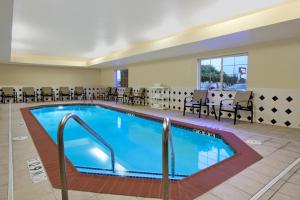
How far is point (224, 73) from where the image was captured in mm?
5984

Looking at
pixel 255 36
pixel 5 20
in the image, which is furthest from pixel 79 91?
pixel 255 36

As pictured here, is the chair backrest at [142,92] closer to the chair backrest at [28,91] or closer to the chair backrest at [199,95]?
the chair backrest at [199,95]

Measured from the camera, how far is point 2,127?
4.19 meters

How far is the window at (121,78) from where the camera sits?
10647 mm

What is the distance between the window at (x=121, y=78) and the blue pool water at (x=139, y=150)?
17.4 feet

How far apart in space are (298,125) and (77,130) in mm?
5017

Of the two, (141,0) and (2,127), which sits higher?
(141,0)

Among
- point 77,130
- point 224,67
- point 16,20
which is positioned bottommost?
point 77,130

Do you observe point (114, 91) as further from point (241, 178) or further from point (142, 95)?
point (241, 178)

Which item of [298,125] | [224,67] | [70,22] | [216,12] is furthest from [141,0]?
[298,125]

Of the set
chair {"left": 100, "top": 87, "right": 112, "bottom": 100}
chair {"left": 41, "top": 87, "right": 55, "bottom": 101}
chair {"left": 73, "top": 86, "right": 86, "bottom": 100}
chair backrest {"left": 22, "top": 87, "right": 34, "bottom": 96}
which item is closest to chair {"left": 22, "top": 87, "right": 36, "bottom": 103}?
chair backrest {"left": 22, "top": 87, "right": 34, "bottom": 96}

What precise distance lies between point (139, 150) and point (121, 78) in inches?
308

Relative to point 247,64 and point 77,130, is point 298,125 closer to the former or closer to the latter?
point 247,64

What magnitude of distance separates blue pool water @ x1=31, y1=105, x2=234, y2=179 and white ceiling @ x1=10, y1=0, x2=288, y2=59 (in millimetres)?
2415
